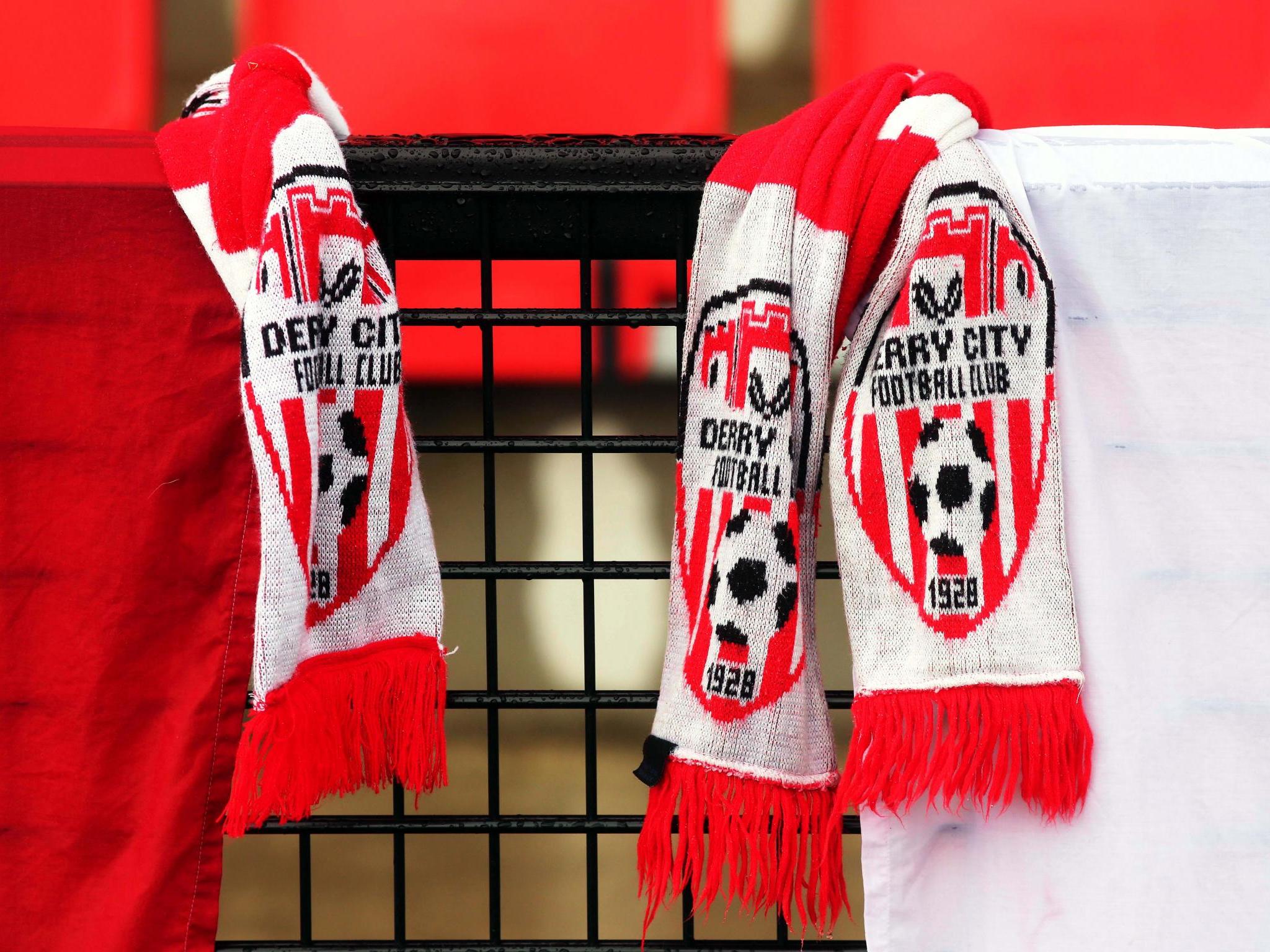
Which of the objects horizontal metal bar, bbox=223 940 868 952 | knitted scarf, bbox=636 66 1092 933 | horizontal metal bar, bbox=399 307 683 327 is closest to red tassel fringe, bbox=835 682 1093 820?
knitted scarf, bbox=636 66 1092 933

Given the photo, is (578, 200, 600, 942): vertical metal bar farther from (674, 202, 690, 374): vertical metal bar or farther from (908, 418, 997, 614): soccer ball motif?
(908, 418, 997, 614): soccer ball motif

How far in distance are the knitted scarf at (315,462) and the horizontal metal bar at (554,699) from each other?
0.10 metres

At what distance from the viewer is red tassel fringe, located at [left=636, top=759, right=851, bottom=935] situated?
75cm

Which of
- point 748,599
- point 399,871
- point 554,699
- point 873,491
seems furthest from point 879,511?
point 399,871

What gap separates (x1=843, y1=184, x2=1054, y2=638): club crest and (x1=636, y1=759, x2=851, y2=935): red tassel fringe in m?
0.19

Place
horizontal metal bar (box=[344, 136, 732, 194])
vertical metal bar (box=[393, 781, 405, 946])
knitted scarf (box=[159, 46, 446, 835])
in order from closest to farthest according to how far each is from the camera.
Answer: knitted scarf (box=[159, 46, 446, 835]) < horizontal metal bar (box=[344, 136, 732, 194]) < vertical metal bar (box=[393, 781, 405, 946])

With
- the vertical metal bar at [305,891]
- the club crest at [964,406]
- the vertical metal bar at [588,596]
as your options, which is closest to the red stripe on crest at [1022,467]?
the club crest at [964,406]

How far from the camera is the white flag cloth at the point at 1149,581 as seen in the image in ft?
2.60

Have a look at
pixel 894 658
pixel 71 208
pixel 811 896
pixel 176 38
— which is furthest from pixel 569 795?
pixel 176 38

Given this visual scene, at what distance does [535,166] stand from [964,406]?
1.36 ft

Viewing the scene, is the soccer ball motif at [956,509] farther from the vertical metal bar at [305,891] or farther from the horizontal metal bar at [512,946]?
the vertical metal bar at [305,891]

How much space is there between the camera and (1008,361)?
74 cm

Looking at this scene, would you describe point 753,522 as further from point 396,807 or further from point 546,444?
point 396,807

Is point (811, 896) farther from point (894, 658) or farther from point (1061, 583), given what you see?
point (1061, 583)
